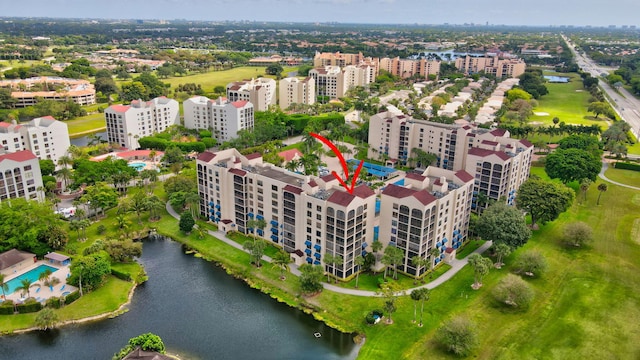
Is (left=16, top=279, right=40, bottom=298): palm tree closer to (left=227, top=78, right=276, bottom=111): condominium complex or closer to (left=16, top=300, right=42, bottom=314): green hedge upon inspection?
(left=16, top=300, right=42, bottom=314): green hedge

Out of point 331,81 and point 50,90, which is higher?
point 331,81

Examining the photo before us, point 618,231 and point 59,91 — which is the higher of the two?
point 59,91

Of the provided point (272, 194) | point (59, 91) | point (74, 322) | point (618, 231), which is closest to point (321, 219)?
point (272, 194)

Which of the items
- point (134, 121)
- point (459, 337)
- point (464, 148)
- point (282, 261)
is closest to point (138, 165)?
point (134, 121)

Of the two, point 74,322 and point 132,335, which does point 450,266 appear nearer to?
point 132,335

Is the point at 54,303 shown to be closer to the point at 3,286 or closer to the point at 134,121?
the point at 3,286

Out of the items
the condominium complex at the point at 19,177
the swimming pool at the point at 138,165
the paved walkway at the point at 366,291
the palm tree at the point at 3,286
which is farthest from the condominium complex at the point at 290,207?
the palm tree at the point at 3,286

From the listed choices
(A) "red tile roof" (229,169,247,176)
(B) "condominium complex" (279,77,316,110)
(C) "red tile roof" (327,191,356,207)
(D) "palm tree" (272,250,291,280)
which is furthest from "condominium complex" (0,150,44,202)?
(B) "condominium complex" (279,77,316,110)
